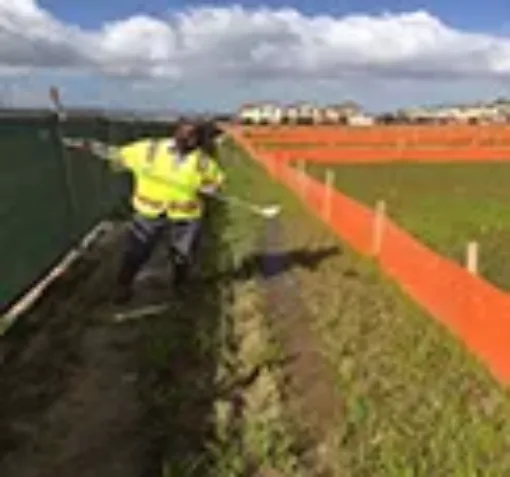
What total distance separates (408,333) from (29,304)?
11.7ft

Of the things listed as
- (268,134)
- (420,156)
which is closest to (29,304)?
(420,156)

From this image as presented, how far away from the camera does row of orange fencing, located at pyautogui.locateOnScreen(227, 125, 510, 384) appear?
31.8ft

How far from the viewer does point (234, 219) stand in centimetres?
2252

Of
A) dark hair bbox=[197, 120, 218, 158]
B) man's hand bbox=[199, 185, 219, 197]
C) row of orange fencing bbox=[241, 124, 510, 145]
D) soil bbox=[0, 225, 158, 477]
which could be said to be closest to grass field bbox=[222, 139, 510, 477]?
soil bbox=[0, 225, 158, 477]

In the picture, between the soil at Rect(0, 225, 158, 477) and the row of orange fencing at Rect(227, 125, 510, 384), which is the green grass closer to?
the row of orange fencing at Rect(227, 125, 510, 384)

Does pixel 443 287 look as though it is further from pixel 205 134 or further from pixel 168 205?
pixel 168 205

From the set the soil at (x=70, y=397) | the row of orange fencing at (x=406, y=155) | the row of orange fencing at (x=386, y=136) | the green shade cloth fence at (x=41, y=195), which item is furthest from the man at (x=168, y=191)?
the row of orange fencing at (x=386, y=136)

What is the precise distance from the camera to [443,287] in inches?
456

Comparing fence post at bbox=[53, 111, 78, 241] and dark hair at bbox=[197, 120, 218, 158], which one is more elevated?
dark hair at bbox=[197, 120, 218, 158]

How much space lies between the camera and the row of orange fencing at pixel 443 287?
31.8ft

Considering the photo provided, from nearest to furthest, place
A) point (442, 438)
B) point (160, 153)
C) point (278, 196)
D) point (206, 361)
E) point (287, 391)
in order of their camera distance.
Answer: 1. point (442, 438)
2. point (287, 391)
3. point (206, 361)
4. point (160, 153)
5. point (278, 196)

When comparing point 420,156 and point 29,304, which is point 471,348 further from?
point 420,156

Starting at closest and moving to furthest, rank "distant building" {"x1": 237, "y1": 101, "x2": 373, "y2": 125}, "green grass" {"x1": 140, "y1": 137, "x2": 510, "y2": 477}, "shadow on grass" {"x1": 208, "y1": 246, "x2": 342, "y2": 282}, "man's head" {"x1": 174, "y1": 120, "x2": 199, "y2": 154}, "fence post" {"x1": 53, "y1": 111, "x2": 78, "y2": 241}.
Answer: "green grass" {"x1": 140, "y1": 137, "x2": 510, "y2": 477} < "man's head" {"x1": 174, "y1": 120, "x2": 199, "y2": 154} < "shadow on grass" {"x1": 208, "y1": 246, "x2": 342, "y2": 282} < "fence post" {"x1": 53, "y1": 111, "x2": 78, "y2": 241} < "distant building" {"x1": 237, "y1": 101, "x2": 373, "y2": 125}

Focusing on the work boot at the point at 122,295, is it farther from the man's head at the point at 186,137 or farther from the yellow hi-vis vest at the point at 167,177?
the man's head at the point at 186,137
